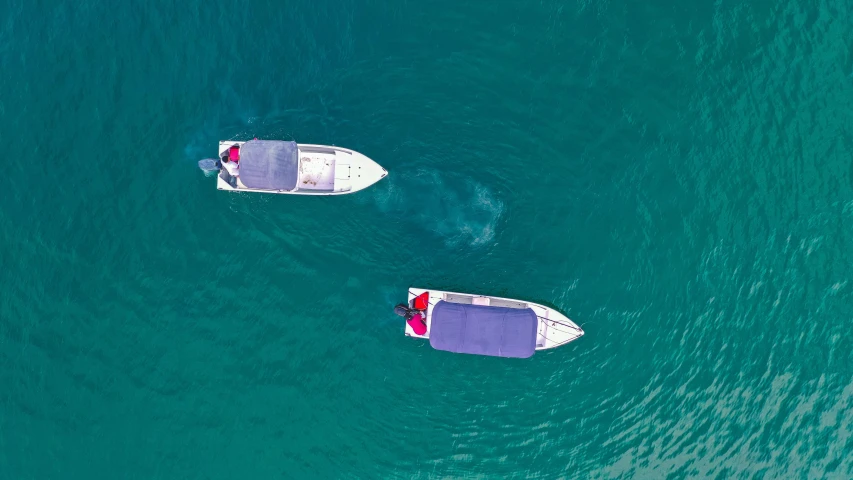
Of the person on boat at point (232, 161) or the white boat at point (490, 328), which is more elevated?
the person on boat at point (232, 161)

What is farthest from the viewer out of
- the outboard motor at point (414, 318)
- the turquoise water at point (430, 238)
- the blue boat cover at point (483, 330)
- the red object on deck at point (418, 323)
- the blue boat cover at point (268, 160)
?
the turquoise water at point (430, 238)

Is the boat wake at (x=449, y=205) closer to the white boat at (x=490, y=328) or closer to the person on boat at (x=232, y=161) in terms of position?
the white boat at (x=490, y=328)

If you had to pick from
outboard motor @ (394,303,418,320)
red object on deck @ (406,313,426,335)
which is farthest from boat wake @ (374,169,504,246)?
red object on deck @ (406,313,426,335)

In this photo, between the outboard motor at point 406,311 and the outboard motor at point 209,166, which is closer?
the outboard motor at point 406,311

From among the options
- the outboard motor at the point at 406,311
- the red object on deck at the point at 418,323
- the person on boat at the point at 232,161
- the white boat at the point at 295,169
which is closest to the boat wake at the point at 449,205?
the white boat at the point at 295,169

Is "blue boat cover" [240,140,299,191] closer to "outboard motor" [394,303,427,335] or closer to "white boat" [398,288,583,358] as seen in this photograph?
"outboard motor" [394,303,427,335]

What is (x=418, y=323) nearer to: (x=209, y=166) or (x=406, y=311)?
(x=406, y=311)
